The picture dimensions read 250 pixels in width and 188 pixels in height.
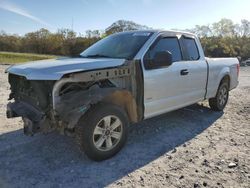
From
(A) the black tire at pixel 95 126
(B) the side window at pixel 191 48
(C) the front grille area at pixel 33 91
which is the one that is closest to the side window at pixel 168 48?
(B) the side window at pixel 191 48

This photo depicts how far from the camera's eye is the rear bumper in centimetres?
365

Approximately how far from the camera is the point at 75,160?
13.1 feet

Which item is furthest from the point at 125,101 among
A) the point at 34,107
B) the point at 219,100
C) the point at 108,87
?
the point at 219,100

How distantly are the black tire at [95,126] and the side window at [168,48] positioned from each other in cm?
121

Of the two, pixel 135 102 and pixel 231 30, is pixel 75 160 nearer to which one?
pixel 135 102

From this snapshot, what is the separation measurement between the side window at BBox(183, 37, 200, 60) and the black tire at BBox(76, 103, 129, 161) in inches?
92.5

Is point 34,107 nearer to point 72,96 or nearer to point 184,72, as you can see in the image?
point 72,96

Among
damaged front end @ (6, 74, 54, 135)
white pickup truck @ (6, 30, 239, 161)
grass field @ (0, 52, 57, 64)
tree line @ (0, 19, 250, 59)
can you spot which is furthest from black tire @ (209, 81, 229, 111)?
tree line @ (0, 19, 250, 59)

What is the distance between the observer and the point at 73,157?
4.11m

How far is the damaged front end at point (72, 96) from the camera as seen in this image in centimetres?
361

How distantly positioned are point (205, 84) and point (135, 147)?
2569 mm

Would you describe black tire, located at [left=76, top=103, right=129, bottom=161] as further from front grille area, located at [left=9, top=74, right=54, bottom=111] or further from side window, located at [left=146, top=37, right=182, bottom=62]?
side window, located at [left=146, top=37, right=182, bottom=62]

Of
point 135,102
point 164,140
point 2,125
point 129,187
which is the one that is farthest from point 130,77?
point 2,125

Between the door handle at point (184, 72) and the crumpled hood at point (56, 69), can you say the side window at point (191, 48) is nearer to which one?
the door handle at point (184, 72)
